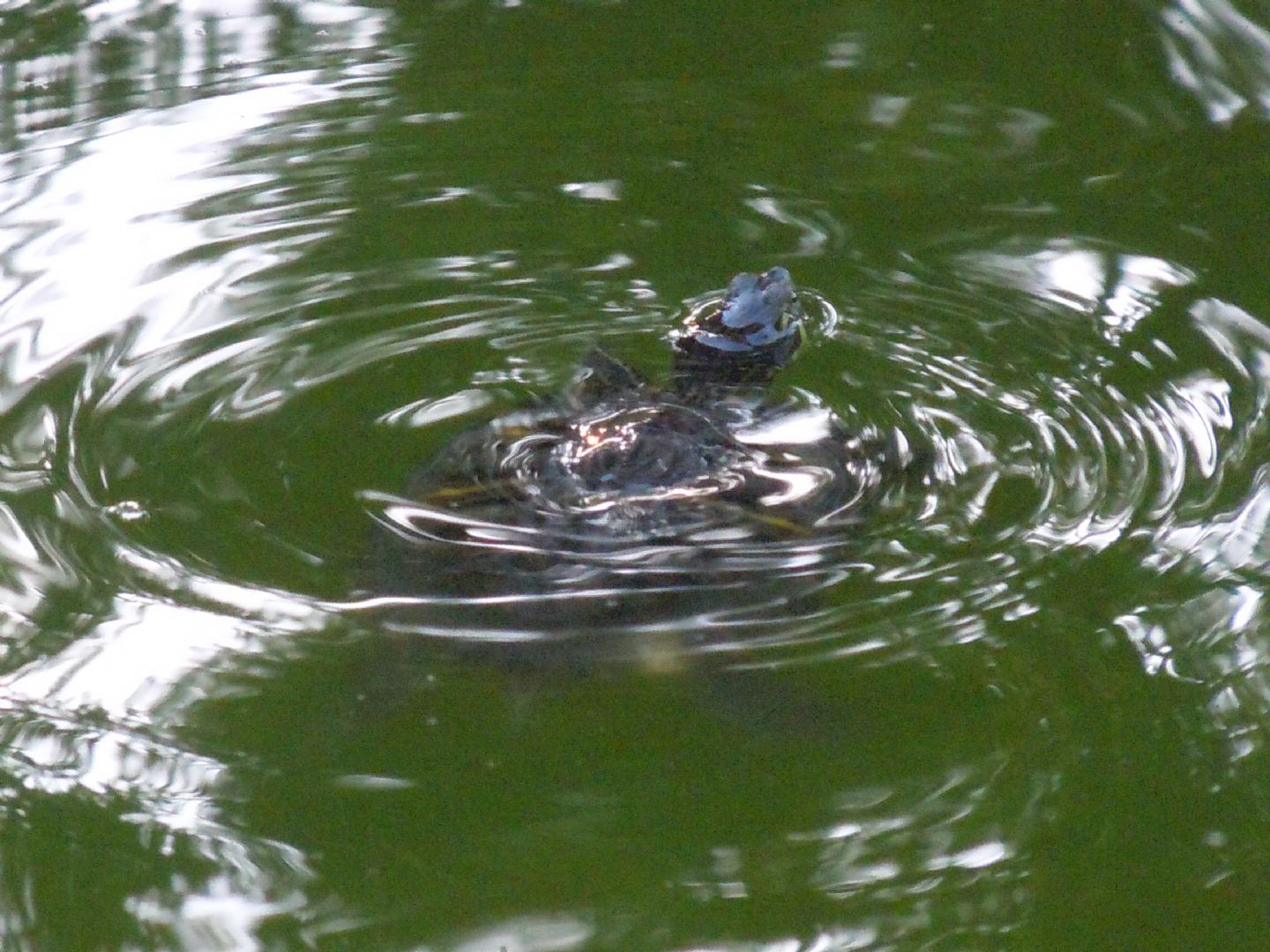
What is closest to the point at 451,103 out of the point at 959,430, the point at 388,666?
the point at 959,430

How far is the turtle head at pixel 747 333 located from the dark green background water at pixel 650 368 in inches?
3.1

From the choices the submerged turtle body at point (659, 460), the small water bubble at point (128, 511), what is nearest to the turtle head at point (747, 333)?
the submerged turtle body at point (659, 460)

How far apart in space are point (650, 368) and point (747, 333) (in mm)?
152

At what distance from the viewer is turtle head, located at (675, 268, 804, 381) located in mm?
2193

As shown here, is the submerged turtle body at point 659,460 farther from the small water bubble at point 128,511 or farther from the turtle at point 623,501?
the small water bubble at point 128,511

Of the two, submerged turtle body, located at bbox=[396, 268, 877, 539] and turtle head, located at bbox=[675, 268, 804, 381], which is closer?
submerged turtle body, located at bbox=[396, 268, 877, 539]

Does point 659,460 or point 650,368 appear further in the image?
point 650,368

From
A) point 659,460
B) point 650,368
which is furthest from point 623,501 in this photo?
point 650,368

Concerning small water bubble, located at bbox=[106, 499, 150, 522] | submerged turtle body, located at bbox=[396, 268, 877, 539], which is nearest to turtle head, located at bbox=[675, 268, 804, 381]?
submerged turtle body, located at bbox=[396, 268, 877, 539]

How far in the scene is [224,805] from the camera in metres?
1.52

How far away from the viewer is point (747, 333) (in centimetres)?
219

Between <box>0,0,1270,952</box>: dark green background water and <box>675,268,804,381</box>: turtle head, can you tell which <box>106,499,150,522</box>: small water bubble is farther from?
<box>675,268,804,381</box>: turtle head

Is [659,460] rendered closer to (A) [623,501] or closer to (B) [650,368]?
(A) [623,501]

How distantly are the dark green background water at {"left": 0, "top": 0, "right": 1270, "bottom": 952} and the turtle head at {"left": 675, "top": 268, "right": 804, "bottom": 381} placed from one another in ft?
0.26
